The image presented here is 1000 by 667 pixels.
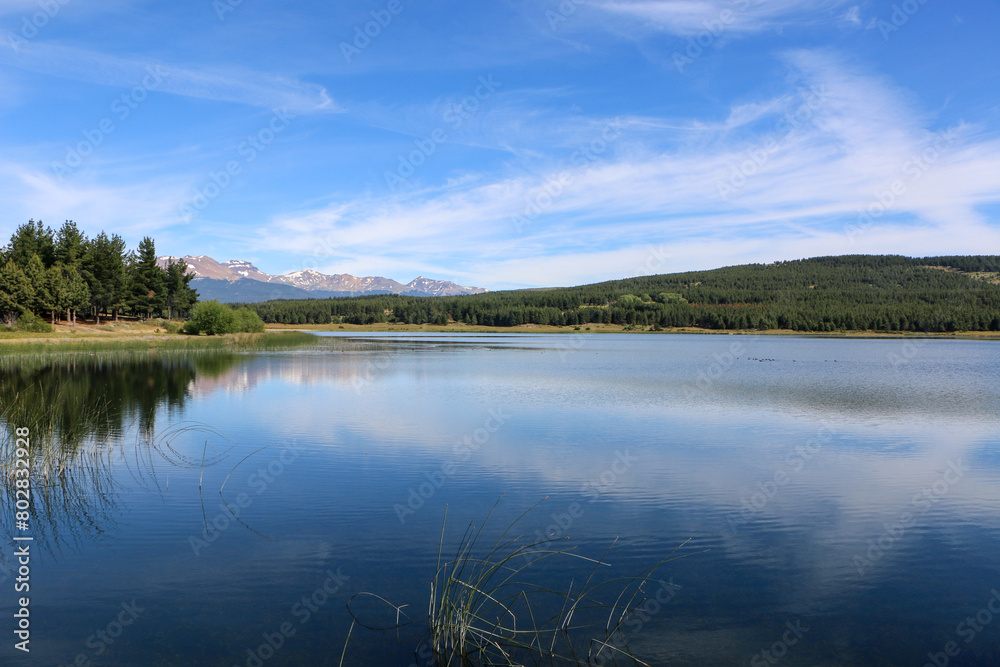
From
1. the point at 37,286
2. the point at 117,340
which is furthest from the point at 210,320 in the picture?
the point at 37,286

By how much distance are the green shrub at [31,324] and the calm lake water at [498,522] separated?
39.2 metres

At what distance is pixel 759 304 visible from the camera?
151125 mm

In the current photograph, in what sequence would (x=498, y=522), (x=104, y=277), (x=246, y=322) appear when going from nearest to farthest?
(x=498, y=522) → (x=104, y=277) → (x=246, y=322)

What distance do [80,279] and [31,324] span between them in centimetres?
973

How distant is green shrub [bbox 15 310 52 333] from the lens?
53.7 meters

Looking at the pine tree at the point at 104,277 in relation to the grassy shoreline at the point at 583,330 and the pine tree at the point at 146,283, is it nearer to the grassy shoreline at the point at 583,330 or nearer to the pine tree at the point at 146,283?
the pine tree at the point at 146,283

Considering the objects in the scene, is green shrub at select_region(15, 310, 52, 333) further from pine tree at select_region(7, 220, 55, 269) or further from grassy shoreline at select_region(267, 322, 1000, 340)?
grassy shoreline at select_region(267, 322, 1000, 340)

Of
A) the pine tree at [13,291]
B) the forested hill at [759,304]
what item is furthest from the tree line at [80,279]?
the forested hill at [759,304]

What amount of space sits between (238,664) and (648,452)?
1113 centimetres

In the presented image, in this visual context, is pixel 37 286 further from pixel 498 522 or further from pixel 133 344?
pixel 498 522

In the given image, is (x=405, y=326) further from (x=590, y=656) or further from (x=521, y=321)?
(x=590, y=656)

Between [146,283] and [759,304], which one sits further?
[759,304]

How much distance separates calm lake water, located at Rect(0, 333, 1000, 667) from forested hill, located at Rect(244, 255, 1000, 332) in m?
122

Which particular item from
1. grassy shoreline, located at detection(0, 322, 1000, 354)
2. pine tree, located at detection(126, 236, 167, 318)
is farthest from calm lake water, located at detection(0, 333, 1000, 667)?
pine tree, located at detection(126, 236, 167, 318)
